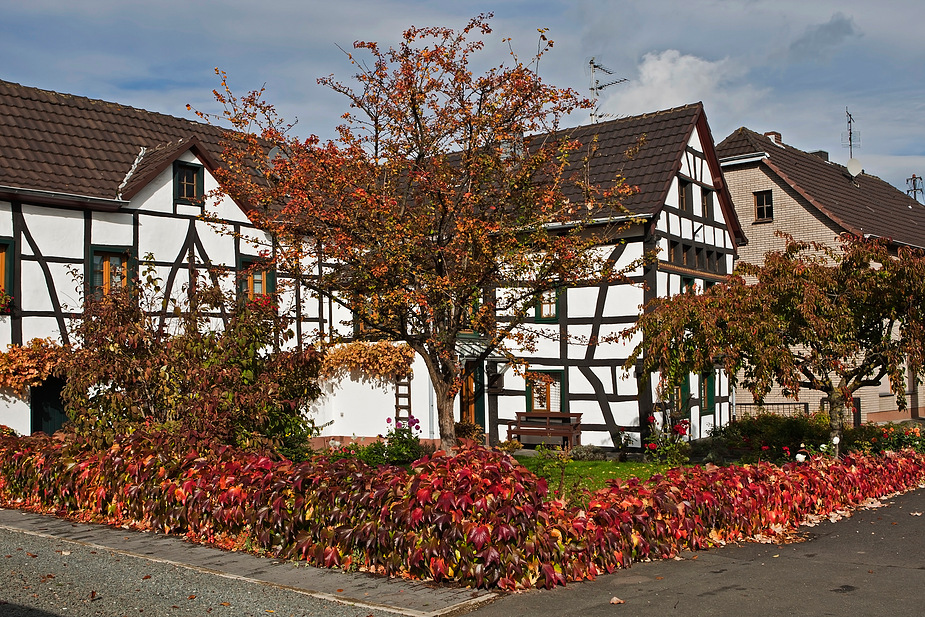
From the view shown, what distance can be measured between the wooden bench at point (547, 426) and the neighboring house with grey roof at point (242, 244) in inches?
9.6

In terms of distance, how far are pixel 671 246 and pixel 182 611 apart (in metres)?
15.7

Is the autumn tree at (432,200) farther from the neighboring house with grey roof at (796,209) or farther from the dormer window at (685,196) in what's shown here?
the neighboring house with grey roof at (796,209)

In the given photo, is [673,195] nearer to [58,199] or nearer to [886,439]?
[886,439]

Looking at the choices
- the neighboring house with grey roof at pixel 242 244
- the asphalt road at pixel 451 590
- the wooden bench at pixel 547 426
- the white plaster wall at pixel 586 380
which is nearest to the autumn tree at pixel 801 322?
the neighboring house with grey roof at pixel 242 244

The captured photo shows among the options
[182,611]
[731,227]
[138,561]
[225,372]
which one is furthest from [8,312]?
[731,227]

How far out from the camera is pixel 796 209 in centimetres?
2664

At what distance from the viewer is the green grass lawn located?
48.9 ft

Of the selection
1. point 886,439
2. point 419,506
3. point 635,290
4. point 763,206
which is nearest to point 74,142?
point 635,290

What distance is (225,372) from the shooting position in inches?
473

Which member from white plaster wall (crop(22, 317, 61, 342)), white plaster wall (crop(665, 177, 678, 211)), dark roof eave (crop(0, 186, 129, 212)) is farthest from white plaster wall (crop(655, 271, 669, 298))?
white plaster wall (crop(22, 317, 61, 342))

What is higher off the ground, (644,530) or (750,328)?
(750,328)

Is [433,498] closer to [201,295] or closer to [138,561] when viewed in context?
[138,561]

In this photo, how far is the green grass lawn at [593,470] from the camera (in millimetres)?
14891

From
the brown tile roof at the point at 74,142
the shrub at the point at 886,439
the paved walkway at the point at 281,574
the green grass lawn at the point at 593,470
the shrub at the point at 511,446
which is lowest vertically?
the paved walkway at the point at 281,574
